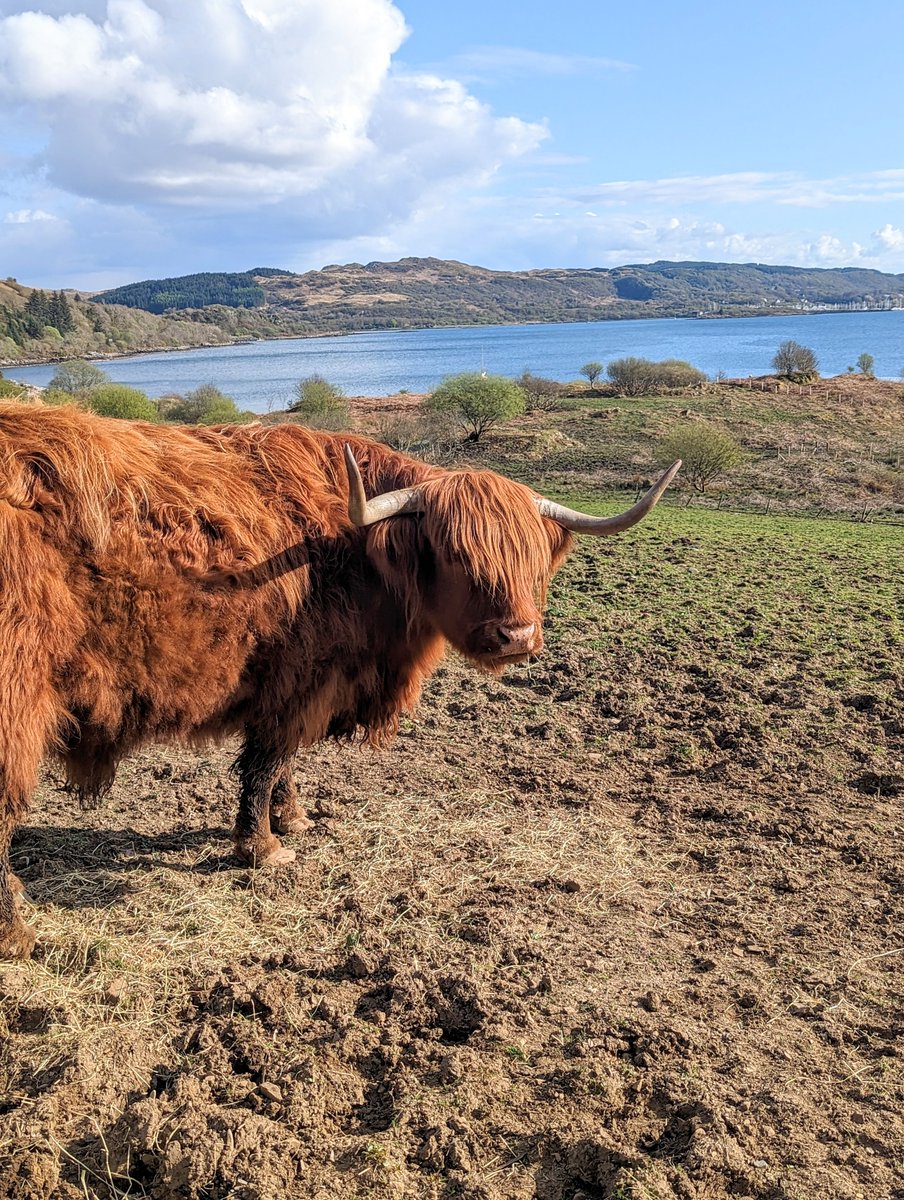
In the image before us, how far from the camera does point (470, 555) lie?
3.92 metres

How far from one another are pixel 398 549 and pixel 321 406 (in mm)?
32396

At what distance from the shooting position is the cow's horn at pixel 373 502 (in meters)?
3.69

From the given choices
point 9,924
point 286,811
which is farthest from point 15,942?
point 286,811

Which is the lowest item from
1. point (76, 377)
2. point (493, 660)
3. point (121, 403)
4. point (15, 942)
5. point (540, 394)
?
point (15, 942)

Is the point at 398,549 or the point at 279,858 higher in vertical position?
the point at 398,549

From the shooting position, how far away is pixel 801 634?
773 cm

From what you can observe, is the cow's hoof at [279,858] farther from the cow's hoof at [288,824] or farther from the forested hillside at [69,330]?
the forested hillside at [69,330]

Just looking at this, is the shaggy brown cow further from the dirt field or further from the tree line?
the tree line

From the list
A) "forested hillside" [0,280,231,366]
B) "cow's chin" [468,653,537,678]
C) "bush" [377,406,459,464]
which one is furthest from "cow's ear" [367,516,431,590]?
"forested hillside" [0,280,231,366]

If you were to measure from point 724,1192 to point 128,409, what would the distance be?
29.8 metres

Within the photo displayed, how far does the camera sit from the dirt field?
8.32 feet

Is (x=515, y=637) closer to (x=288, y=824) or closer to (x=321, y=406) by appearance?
(x=288, y=824)

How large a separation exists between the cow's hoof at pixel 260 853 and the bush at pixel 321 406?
1010 inches

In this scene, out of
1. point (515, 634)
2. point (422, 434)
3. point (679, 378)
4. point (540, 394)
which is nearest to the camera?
point (515, 634)
